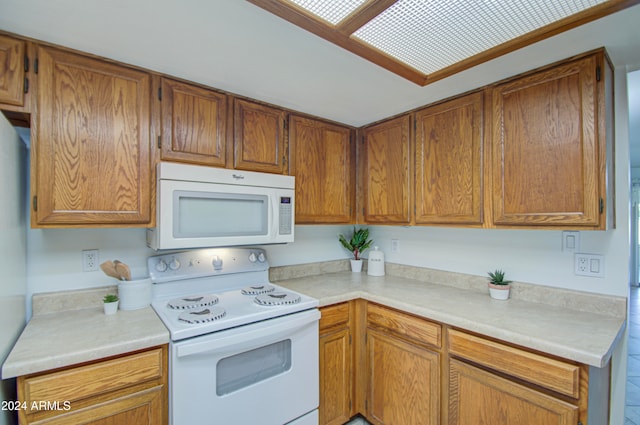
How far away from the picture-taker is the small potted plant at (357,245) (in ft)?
8.46

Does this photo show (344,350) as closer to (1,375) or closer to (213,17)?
(1,375)

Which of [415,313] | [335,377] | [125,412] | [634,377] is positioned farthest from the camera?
[634,377]

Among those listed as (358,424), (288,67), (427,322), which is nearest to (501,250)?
(427,322)

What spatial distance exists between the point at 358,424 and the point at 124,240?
1822 millimetres

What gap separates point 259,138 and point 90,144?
0.85 m

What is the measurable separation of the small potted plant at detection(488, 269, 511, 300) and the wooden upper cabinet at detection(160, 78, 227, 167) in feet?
5.68

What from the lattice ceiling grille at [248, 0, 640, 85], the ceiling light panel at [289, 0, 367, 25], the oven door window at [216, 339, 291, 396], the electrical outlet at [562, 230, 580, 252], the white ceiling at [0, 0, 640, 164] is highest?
the ceiling light panel at [289, 0, 367, 25]

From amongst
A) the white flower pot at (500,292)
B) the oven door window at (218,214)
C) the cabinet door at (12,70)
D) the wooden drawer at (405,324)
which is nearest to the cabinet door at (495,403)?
the wooden drawer at (405,324)

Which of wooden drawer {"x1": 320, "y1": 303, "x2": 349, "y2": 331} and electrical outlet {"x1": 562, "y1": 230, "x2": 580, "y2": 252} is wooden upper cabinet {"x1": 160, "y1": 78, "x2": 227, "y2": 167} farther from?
electrical outlet {"x1": 562, "y1": 230, "x2": 580, "y2": 252}

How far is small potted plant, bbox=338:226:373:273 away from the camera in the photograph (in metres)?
2.58

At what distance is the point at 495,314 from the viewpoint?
148cm

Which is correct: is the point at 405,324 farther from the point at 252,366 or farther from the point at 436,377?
the point at 252,366

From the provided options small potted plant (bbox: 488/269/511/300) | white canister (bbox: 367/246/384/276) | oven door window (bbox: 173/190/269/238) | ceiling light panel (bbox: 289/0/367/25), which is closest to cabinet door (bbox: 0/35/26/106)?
oven door window (bbox: 173/190/269/238)

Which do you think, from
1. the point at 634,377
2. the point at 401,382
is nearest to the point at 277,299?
the point at 401,382
